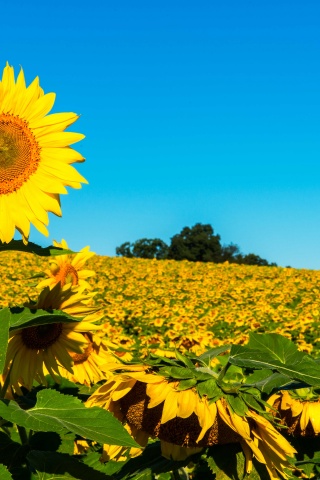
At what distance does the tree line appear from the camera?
175 ft

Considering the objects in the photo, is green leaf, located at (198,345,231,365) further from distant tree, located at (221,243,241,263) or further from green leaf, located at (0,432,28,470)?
distant tree, located at (221,243,241,263)

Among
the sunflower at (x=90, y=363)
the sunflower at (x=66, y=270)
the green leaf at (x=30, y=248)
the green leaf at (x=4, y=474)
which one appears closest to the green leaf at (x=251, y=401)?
the green leaf at (x=4, y=474)

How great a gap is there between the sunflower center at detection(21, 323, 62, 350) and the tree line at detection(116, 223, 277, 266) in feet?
160

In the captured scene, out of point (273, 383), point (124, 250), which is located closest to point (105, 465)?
point (273, 383)

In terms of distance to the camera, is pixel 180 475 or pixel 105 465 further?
pixel 105 465

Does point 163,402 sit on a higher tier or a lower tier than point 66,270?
lower

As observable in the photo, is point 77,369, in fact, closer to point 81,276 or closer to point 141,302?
point 81,276

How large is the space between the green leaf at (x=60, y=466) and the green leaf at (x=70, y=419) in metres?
0.13

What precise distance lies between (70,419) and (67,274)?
1780 millimetres

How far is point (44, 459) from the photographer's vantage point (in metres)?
1.75

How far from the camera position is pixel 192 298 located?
16422 millimetres

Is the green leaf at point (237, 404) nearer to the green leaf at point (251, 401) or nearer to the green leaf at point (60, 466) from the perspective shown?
the green leaf at point (251, 401)

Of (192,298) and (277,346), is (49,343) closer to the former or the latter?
(277,346)

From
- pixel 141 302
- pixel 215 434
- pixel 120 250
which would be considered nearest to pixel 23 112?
pixel 215 434
